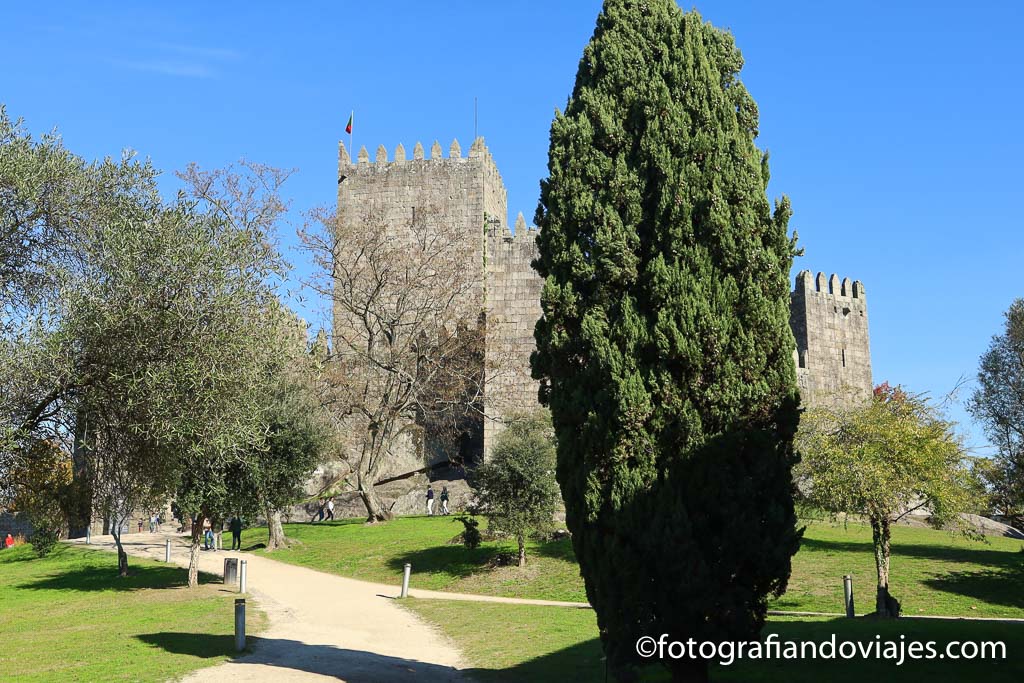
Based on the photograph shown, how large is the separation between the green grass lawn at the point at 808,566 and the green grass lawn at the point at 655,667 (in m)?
3.15

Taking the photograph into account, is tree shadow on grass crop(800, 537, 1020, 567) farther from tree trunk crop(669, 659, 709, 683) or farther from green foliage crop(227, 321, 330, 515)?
tree trunk crop(669, 659, 709, 683)

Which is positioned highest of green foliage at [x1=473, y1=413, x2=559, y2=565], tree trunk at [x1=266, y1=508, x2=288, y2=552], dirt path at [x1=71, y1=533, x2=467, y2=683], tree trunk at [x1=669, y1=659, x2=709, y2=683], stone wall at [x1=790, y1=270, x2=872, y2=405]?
stone wall at [x1=790, y1=270, x2=872, y2=405]

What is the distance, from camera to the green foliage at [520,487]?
906 inches

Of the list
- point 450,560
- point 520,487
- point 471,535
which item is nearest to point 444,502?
point 450,560

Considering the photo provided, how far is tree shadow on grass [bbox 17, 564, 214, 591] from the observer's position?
22.6 m

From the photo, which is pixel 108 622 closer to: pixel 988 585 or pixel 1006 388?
pixel 988 585

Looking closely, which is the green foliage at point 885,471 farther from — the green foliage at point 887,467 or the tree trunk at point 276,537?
the tree trunk at point 276,537

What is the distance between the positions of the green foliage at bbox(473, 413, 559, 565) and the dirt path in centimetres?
327

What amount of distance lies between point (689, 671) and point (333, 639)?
24.6 ft

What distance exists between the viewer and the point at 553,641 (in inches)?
598

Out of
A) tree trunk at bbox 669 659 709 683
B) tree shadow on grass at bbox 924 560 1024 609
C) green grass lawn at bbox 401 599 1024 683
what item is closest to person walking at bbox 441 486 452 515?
green grass lawn at bbox 401 599 1024 683

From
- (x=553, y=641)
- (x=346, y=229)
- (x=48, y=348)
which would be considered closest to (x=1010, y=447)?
(x=553, y=641)

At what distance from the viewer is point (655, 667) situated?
11750 millimetres

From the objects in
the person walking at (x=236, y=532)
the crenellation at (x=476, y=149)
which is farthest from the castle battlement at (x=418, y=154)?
the person walking at (x=236, y=532)
